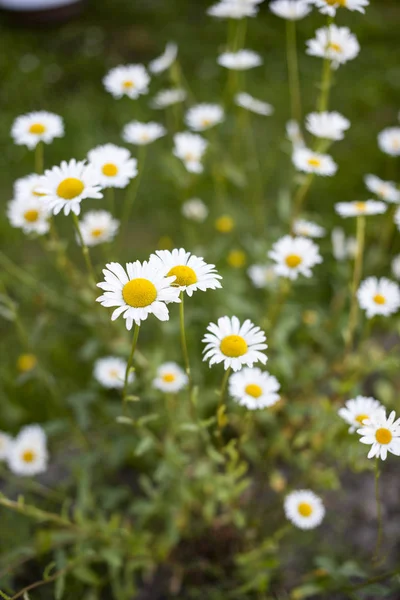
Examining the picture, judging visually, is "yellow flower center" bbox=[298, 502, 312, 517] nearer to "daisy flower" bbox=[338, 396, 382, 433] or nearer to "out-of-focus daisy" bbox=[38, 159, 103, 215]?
"daisy flower" bbox=[338, 396, 382, 433]

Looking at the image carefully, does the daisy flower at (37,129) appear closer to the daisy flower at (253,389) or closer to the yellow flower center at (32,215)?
the yellow flower center at (32,215)

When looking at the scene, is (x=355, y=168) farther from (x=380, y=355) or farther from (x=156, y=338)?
(x=156, y=338)

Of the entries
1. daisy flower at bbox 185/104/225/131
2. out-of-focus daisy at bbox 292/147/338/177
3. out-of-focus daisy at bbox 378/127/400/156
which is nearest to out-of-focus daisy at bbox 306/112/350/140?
out-of-focus daisy at bbox 292/147/338/177

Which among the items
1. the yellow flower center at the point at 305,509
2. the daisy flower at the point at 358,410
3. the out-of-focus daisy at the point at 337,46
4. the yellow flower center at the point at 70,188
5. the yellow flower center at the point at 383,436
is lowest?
the yellow flower center at the point at 305,509

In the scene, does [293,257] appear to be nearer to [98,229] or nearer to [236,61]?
[98,229]

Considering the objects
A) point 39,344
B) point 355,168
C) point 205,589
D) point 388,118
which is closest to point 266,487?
point 205,589

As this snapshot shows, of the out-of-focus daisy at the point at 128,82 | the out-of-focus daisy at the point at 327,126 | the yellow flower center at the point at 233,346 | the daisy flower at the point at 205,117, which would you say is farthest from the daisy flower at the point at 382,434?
the daisy flower at the point at 205,117
